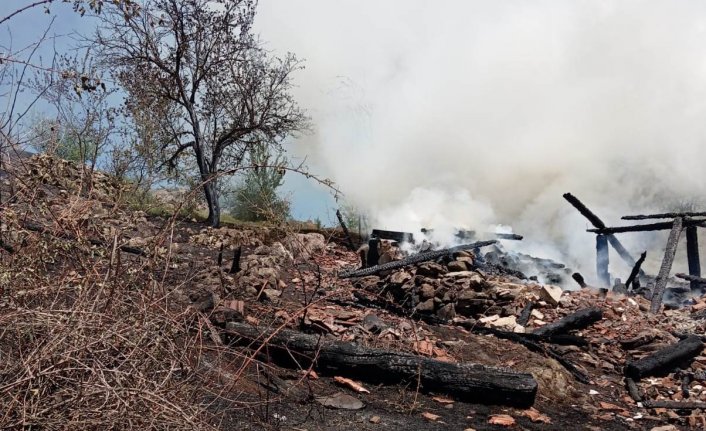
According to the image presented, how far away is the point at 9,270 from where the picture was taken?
411 centimetres

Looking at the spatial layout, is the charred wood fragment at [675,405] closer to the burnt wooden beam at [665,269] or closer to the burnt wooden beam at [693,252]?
the burnt wooden beam at [665,269]

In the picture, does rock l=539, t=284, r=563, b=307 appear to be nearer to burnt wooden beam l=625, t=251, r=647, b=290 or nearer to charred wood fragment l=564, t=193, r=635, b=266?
burnt wooden beam l=625, t=251, r=647, b=290

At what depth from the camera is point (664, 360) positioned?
777cm

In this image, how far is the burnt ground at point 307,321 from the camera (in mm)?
4348

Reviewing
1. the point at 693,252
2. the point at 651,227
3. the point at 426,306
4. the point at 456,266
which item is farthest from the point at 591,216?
the point at 426,306

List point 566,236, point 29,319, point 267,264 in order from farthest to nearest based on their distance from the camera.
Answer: point 566,236 → point 267,264 → point 29,319

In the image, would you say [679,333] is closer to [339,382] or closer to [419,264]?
[419,264]

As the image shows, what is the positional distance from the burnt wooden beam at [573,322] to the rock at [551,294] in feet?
2.23

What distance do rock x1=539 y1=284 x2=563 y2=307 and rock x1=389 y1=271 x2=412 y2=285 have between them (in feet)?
7.52

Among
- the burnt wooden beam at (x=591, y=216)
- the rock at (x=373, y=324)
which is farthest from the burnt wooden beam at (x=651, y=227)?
the rock at (x=373, y=324)

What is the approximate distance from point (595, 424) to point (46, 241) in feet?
17.9

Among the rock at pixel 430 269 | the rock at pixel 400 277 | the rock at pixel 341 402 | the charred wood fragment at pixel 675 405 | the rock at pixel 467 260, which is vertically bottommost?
the rock at pixel 341 402

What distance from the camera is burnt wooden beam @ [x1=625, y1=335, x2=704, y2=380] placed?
303 inches

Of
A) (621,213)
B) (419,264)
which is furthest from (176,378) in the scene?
(621,213)
